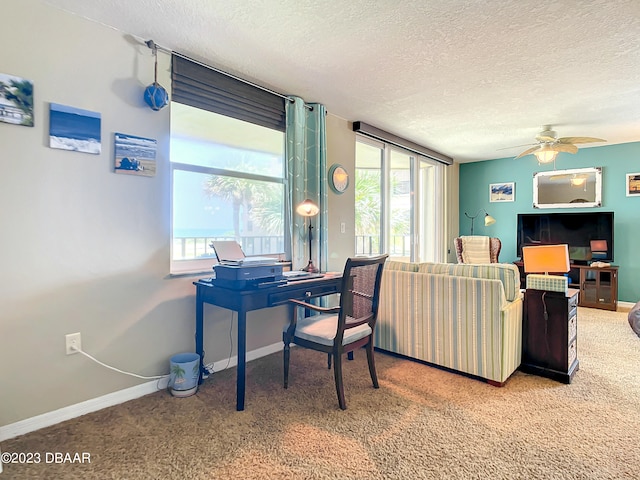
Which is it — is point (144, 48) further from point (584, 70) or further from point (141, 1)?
point (584, 70)

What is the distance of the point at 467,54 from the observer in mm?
2418

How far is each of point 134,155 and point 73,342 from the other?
116cm

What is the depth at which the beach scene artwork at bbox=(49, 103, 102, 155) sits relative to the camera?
1.92m

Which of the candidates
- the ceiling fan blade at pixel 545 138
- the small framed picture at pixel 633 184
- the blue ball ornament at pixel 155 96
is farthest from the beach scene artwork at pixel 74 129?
the small framed picture at pixel 633 184

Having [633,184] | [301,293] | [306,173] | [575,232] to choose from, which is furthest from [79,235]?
[633,184]

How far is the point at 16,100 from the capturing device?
70.7 inches

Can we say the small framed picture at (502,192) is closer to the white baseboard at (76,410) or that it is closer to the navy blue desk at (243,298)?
the navy blue desk at (243,298)

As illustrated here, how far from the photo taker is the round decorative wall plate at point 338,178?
11.9 feet

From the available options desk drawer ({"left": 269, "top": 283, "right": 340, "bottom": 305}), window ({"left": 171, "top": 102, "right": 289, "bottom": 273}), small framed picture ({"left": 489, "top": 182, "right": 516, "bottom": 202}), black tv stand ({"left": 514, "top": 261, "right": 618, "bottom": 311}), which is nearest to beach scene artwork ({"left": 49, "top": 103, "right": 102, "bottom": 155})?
window ({"left": 171, "top": 102, "right": 289, "bottom": 273})

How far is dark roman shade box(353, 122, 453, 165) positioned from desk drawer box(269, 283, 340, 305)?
80.1 inches

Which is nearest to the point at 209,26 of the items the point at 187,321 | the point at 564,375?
the point at 187,321

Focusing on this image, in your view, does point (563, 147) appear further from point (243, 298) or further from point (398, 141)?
point (243, 298)

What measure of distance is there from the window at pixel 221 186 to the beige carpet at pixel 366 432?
1.03 m

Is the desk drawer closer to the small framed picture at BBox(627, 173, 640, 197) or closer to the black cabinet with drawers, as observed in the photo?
the black cabinet with drawers
